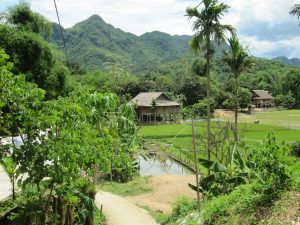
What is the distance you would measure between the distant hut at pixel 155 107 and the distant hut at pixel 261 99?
2991 centimetres

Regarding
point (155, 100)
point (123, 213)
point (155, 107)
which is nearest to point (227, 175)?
point (123, 213)

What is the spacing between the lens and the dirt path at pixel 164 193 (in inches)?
651

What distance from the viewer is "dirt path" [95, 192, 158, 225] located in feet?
42.7

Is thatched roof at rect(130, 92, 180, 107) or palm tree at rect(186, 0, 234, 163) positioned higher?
palm tree at rect(186, 0, 234, 163)

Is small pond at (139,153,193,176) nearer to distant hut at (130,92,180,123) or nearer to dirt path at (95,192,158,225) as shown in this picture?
dirt path at (95,192,158,225)

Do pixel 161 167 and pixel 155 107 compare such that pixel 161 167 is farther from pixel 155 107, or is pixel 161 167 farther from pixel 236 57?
pixel 155 107

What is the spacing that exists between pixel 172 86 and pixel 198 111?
15.8 metres

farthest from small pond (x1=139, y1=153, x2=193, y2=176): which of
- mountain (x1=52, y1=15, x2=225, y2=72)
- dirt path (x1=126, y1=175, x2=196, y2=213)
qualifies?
mountain (x1=52, y1=15, x2=225, y2=72)

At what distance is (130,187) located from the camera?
67.5 ft

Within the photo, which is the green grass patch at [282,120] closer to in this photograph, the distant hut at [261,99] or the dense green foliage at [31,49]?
the distant hut at [261,99]

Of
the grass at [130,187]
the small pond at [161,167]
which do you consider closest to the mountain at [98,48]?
the small pond at [161,167]

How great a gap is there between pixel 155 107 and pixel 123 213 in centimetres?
4000

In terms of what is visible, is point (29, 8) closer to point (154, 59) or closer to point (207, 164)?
point (207, 164)

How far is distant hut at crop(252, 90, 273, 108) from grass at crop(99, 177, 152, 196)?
6217 centimetres
